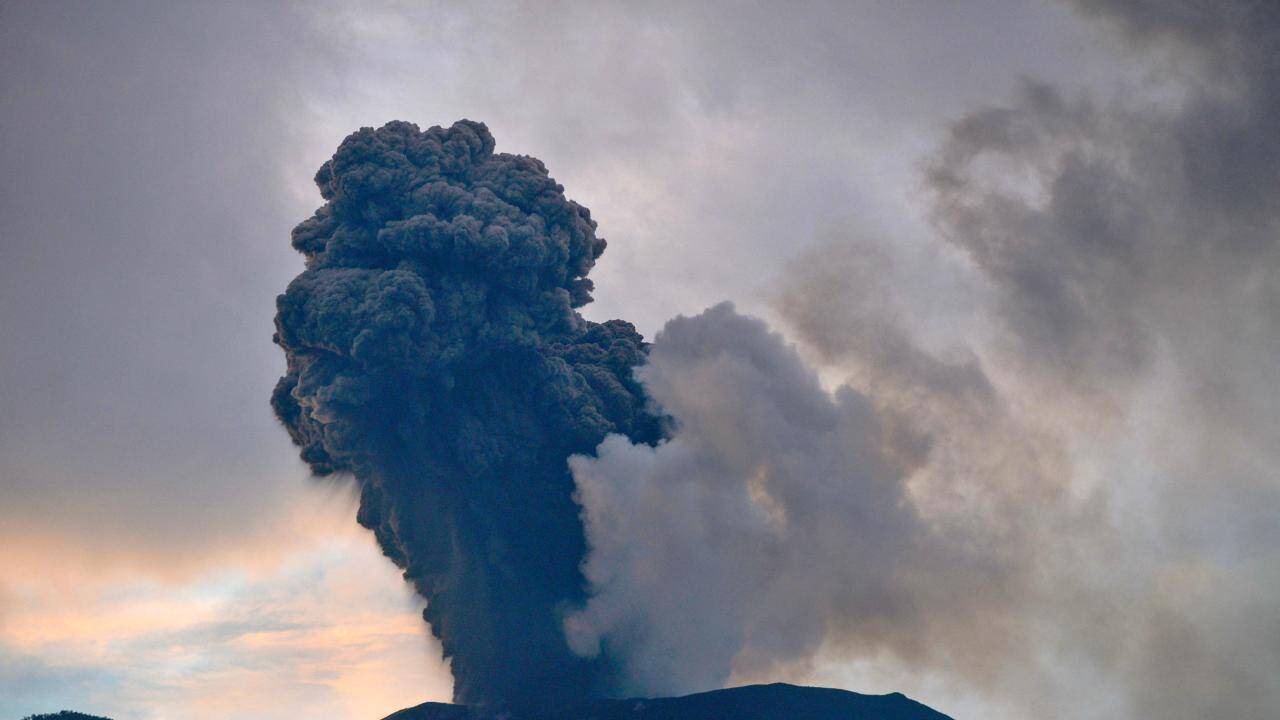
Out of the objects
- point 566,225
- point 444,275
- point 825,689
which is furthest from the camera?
point 825,689

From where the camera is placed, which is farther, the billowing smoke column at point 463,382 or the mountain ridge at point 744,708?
the mountain ridge at point 744,708

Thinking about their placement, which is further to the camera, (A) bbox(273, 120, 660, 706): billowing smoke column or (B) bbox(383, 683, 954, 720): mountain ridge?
(B) bbox(383, 683, 954, 720): mountain ridge

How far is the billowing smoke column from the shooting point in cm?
5172

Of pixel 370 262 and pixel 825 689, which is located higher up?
pixel 370 262

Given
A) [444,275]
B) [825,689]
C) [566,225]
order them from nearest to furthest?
[444,275] → [566,225] → [825,689]

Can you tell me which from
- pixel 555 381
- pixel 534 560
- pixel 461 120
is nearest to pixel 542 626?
pixel 534 560

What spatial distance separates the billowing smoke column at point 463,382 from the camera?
51719 mm

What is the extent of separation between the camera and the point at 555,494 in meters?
57.5

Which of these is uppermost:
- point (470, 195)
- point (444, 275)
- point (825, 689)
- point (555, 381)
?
point (470, 195)

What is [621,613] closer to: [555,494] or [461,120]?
[555,494]

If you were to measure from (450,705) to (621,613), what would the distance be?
11.6 m

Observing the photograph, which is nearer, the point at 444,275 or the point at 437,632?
the point at 444,275

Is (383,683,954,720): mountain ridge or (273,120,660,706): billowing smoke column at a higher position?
(273,120,660,706): billowing smoke column

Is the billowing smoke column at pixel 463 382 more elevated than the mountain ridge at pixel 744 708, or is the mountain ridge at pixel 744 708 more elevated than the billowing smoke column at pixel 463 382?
the billowing smoke column at pixel 463 382
